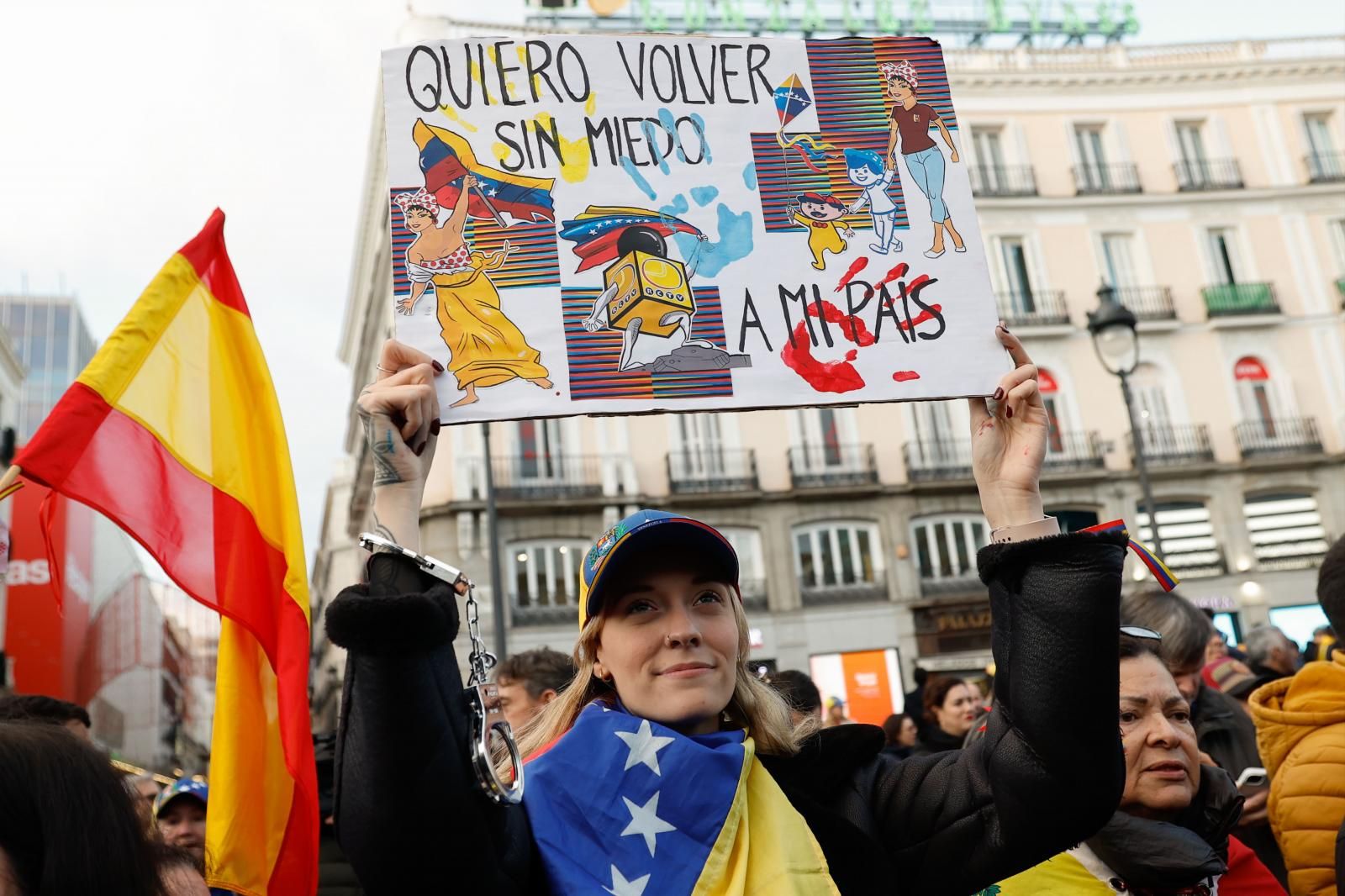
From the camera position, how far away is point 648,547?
2340 mm

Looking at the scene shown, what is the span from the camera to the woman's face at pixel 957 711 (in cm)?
620

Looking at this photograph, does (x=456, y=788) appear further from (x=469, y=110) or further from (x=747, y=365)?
(x=469, y=110)

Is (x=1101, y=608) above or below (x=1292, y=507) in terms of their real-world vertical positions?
below

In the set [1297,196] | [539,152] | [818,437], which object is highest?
[1297,196]

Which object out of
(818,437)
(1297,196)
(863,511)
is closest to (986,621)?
(863,511)

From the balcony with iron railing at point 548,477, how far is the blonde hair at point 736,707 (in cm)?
2367

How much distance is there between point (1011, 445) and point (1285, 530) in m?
29.0

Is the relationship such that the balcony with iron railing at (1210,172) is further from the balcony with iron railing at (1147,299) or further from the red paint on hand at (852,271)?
the red paint on hand at (852,271)

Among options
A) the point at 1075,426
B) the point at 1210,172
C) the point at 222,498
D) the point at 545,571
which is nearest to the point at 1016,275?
the point at 1075,426

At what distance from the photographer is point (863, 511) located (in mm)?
27250

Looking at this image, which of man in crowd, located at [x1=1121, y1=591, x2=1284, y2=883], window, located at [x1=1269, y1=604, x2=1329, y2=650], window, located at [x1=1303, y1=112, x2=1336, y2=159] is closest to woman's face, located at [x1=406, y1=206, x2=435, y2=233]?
man in crowd, located at [x1=1121, y1=591, x2=1284, y2=883]

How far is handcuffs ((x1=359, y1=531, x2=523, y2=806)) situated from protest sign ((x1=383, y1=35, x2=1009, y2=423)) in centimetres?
47

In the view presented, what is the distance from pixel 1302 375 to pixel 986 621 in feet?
35.5

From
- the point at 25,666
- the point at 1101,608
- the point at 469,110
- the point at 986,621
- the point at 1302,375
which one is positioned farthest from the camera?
the point at 1302,375
